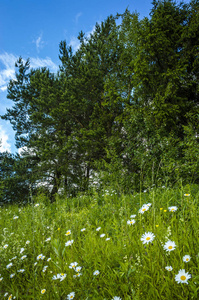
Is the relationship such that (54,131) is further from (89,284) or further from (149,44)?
(89,284)

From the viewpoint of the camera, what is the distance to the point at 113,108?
1126 cm

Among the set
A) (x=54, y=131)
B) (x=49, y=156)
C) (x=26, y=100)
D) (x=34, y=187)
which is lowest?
(x=34, y=187)

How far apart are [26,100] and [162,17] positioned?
9660 millimetres

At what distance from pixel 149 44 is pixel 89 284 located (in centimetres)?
913

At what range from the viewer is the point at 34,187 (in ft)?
38.2

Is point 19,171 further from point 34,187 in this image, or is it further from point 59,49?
point 59,49

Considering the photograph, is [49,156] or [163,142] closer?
[163,142]

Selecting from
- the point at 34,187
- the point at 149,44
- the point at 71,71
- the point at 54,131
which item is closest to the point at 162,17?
the point at 149,44

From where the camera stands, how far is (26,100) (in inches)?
518

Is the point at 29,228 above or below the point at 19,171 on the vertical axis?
below

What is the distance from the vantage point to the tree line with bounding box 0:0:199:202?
25.5 feet

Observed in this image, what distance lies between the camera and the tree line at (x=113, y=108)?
25.5 ft

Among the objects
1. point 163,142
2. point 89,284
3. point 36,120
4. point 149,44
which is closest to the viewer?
point 89,284

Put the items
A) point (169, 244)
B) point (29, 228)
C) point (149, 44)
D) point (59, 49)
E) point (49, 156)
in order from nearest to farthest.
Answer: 1. point (169, 244)
2. point (29, 228)
3. point (149, 44)
4. point (49, 156)
5. point (59, 49)
